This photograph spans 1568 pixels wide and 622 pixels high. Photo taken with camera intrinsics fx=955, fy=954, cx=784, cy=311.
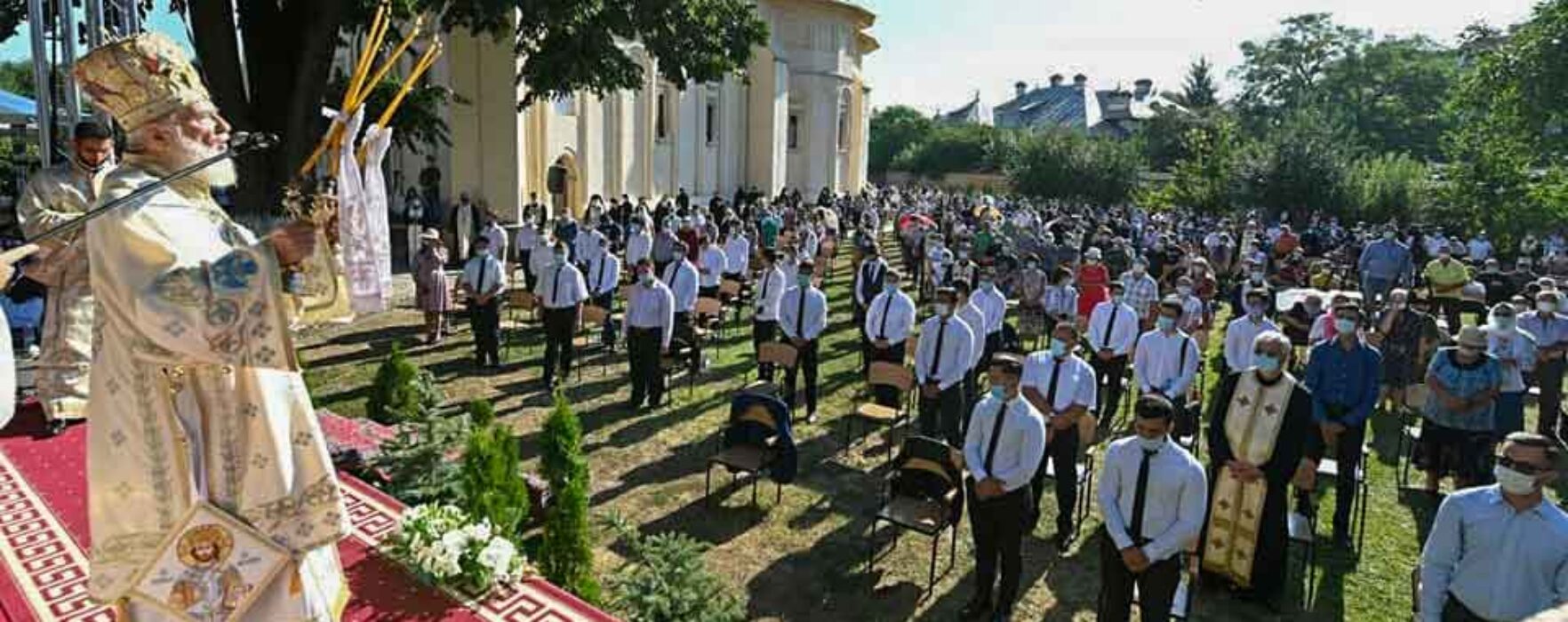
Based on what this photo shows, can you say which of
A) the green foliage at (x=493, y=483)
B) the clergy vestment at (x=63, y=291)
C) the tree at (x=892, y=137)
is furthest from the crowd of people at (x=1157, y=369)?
the tree at (x=892, y=137)

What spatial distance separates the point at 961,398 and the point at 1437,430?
4.40m

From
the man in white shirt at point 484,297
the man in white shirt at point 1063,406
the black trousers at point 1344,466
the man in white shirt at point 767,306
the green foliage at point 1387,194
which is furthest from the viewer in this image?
the green foliage at point 1387,194

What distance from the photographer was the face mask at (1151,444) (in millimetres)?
5898

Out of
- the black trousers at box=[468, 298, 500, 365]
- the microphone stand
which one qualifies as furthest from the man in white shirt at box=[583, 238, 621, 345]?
the microphone stand

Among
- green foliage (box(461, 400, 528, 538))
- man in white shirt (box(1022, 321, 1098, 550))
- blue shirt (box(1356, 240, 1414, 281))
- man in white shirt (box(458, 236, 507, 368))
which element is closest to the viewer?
green foliage (box(461, 400, 528, 538))

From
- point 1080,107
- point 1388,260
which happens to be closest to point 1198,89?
point 1080,107

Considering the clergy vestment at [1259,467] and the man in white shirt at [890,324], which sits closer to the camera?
the clergy vestment at [1259,467]

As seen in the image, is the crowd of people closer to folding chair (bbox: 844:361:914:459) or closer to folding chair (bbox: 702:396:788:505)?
folding chair (bbox: 844:361:914:459)

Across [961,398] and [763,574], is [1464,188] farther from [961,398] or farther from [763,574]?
[763,574]

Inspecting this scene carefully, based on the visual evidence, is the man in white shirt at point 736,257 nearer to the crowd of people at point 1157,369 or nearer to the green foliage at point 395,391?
the crowd of people at point 1157,369

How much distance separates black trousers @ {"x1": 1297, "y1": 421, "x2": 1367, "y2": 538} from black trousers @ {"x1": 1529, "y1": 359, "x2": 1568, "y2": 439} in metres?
5.24

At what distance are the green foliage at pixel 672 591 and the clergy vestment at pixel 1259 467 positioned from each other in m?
3.93

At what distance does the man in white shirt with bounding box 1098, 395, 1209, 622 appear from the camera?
5832mm

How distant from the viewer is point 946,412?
1017cm
